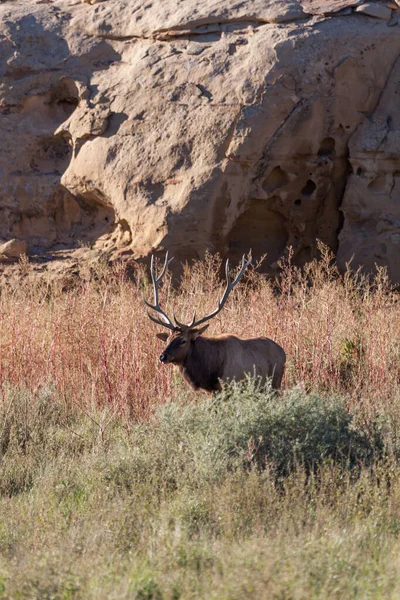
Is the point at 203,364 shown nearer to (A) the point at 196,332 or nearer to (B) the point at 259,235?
(A) the point at 196,332

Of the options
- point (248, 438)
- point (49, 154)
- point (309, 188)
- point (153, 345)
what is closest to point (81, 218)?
point (49, 154)

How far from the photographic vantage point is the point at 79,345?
8508 mm

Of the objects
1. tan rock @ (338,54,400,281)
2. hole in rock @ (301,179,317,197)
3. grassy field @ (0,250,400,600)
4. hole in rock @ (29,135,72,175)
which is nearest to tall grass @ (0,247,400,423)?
grassy field @ (0,250,400,600)

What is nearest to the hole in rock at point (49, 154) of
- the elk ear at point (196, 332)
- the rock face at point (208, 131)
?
the rock face at point (208, 131)

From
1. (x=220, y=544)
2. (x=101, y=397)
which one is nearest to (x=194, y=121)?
(x=101, y=397)

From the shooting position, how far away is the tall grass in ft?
25.6

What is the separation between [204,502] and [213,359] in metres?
2.01

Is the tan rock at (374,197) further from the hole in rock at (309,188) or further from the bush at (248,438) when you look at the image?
the bush at (248,438)

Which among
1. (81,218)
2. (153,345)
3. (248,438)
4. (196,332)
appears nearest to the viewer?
(248,438)

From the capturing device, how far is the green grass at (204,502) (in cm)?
412

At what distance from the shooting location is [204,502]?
5.21m

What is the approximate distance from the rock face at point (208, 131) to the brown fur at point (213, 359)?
13.6 ft

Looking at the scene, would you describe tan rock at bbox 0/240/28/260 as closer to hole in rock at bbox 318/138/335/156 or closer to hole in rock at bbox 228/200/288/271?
hole in rock at bbox 228/200/288/271

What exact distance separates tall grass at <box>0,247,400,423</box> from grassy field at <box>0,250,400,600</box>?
22mm
